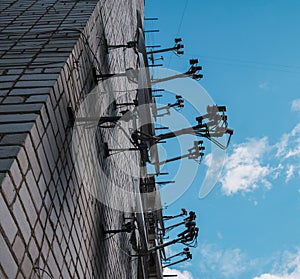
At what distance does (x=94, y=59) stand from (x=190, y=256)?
4094 millimetres

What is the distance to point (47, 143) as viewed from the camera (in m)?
2.83

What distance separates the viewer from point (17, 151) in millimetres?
2377

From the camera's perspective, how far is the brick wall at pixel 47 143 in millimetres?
2350

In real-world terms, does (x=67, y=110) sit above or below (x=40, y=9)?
below

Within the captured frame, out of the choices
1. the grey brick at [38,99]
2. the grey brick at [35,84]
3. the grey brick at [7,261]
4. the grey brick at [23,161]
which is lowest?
the grey brick at [7,261]

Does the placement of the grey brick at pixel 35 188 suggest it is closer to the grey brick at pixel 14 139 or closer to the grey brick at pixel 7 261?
the grey brick at pixel 14 139

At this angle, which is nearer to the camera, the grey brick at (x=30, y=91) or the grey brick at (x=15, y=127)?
the grey brick at (x=15, y=127)

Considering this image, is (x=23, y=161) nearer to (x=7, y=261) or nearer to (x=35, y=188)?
(x=35, y=188)

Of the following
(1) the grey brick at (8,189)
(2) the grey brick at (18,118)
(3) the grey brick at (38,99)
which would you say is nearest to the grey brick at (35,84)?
(3) the grey brick at (38,99)

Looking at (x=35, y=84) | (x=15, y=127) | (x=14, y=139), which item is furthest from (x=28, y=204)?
(x=35, y=84)

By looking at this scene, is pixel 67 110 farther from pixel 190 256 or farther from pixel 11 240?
pixel 190 256

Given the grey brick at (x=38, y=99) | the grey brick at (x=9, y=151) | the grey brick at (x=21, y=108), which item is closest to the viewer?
the grey brick at (x=9, y=151)

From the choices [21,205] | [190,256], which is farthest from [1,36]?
[190,256]

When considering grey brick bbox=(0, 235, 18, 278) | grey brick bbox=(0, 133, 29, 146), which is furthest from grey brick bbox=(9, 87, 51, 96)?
grey brick bbox=(0, 235, 18, 278)
